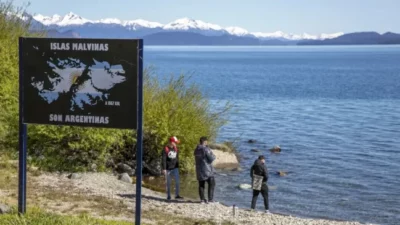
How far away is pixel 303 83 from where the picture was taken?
334ft

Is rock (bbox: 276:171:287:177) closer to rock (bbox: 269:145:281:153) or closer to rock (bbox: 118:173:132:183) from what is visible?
rock (bbox: 269:145:281:153)

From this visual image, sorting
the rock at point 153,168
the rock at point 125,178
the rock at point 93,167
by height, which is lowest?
the rock at point 153,168

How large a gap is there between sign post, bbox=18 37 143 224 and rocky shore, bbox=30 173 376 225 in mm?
3774

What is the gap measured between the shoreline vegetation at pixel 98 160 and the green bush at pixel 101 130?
1.4 inches

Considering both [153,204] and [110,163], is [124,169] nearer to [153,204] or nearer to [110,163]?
[110,163]

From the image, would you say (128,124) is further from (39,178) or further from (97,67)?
(39,178)

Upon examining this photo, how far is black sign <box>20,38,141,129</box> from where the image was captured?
11322 mm

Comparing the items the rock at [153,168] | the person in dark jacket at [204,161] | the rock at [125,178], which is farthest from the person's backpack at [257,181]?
the rock at [153,168]

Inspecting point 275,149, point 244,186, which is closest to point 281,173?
point 244,186

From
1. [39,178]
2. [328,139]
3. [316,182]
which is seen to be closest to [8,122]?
[39,178]

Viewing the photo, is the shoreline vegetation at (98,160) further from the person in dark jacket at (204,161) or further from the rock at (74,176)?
the person in dark jacket at (204,161)

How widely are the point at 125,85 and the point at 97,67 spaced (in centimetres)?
63

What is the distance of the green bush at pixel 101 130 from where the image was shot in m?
22.6

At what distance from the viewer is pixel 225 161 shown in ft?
105
